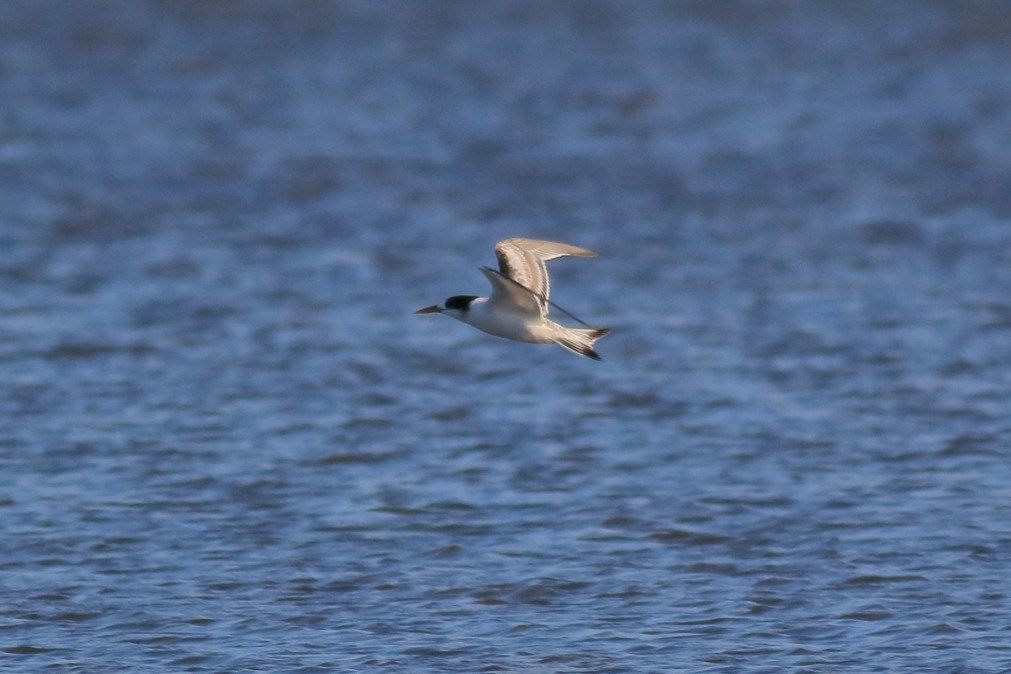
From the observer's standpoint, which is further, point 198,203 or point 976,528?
point 198,203

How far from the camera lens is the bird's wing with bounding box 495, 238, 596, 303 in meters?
8.06

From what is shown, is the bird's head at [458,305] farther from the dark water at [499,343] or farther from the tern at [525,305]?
the dark water at [499,343]

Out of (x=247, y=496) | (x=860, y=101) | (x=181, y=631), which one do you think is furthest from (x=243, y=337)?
(x=860, y=101)

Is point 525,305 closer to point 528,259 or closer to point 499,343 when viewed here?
point 528,259

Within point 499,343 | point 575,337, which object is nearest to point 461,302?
point 575,337

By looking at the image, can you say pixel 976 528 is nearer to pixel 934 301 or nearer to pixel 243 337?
pixel 934 301

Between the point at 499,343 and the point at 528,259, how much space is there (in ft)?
14.3

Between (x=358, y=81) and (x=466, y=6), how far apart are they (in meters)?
2.90

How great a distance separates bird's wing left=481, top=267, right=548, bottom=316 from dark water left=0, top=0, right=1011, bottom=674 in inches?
48.8

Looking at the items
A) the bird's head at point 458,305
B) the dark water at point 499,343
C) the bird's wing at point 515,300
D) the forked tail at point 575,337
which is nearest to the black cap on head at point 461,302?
the bird's head at point 458,305

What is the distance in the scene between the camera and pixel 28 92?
18719 mm

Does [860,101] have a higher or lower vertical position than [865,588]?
higher

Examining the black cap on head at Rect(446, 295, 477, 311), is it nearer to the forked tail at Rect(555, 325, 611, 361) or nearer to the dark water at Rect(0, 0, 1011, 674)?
the forked tail at Rect(555, 325, 611, 361)

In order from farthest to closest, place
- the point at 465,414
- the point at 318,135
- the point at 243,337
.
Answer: the point at 318,135 < the point at 243,337 < the point at 465,414
